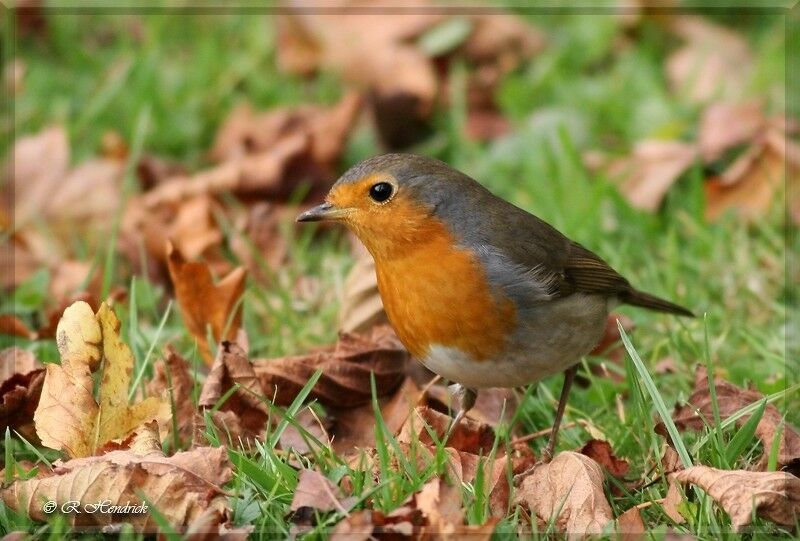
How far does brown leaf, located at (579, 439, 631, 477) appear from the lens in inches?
131

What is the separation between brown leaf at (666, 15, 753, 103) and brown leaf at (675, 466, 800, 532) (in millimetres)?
3648

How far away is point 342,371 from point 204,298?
2.30ft

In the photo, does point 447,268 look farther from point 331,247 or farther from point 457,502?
point 331,247

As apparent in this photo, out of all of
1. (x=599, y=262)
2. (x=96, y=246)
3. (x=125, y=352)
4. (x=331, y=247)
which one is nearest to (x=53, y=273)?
(x=96, y=246)

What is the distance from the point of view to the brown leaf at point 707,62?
638cm

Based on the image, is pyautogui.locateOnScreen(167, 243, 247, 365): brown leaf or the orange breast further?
pyautogui.locateOnScreen(167, 243, 247, 365): brown leaf

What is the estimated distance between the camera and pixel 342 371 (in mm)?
3781

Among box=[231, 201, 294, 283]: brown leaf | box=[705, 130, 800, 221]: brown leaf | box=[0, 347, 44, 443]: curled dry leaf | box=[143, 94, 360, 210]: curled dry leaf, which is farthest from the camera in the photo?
box=[143, 94, 360, 210]: curled dry leaf

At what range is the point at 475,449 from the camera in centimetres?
354

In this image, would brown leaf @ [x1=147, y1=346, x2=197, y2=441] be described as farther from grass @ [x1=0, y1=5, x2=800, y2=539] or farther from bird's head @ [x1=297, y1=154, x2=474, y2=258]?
bird's head @ [x1=297, y1=154, x2=474, y2=258]

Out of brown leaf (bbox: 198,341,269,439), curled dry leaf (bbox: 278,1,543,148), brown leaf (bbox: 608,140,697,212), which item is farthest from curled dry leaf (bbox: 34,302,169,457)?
curled dry leaf (bbox: 278,1,543,148)

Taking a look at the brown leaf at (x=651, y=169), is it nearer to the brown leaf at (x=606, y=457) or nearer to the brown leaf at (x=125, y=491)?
the brown leaf at (x=606, y=457)

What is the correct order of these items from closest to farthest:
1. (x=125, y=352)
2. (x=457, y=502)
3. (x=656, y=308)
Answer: (x=457, y=502), (x=125, y=352), (x=656, y=308)

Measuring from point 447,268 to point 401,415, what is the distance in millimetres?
560
